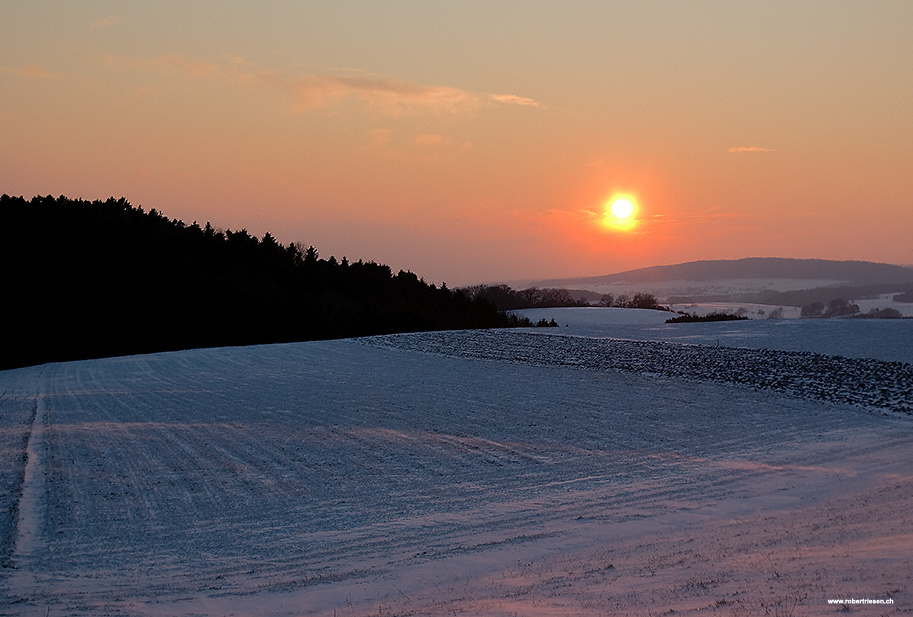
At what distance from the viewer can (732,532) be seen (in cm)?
670

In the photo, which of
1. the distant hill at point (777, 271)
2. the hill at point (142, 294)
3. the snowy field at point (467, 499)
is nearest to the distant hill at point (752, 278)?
the distant hill at point (777, 271)

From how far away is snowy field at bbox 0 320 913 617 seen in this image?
5512mm

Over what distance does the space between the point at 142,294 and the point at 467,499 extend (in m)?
36.3

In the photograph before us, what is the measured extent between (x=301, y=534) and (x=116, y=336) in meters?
34.5

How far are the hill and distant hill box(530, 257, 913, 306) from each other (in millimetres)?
45487

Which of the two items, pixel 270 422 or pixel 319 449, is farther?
pixel 270 422

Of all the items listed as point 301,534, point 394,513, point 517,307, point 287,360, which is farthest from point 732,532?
point 517,307

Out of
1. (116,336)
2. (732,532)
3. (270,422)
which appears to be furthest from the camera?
(116,336)

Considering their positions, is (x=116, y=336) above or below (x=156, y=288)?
below

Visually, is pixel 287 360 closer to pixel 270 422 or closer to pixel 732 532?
pixel 270 422

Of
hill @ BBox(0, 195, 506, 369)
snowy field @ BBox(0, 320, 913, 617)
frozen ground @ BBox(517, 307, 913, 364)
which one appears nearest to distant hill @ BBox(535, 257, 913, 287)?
hill @ BBox(0, 195, 506, 369)

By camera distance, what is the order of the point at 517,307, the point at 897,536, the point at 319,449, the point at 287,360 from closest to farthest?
the point at 897,536 < the point at 319,449 < the point at 287,360 < the point at 517,307

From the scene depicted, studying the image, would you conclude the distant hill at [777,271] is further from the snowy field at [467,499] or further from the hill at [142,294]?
the snowy field at [467,499]

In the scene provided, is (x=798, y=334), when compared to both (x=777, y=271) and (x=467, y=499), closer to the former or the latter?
(x=467, y=499)
